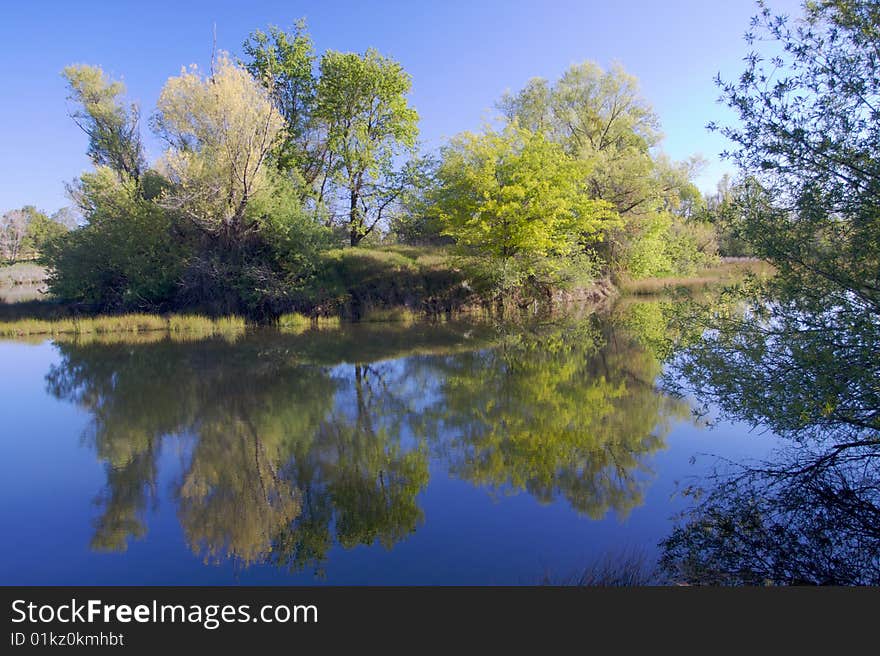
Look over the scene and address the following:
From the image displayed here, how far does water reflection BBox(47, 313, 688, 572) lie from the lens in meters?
6.35

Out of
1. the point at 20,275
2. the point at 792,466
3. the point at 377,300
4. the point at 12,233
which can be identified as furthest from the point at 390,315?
the point at 12,233

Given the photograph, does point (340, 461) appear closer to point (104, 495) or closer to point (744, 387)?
point (104, 495)

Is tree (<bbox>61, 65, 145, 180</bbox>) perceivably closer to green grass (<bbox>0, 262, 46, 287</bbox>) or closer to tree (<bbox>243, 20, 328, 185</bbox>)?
tree (<bbox>243, 20, 328, 185</bbox>)

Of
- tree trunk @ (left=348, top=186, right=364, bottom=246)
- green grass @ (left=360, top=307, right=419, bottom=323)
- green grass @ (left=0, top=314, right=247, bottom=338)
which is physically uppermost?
tree trunk @ (left=348, top=186, right=364, bottom=246)

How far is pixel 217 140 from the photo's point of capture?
24766mm

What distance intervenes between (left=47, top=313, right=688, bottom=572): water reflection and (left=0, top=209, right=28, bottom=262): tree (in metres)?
78.3

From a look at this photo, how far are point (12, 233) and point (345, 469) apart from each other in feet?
315

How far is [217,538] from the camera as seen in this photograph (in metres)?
5.93

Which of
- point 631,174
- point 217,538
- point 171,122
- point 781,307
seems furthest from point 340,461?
point 631,174

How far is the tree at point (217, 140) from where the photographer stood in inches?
947

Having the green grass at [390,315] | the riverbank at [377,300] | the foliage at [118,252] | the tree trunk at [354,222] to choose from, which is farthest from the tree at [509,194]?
the foliage at [118,252]

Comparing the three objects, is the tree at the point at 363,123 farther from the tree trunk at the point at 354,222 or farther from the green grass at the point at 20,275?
the green grass at the point at 20,275

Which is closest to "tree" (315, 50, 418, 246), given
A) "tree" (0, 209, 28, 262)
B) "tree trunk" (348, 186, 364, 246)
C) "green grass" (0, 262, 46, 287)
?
"tree trunk" (348, 186, 364, 246)

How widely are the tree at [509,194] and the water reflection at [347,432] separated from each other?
8605 millimetres
